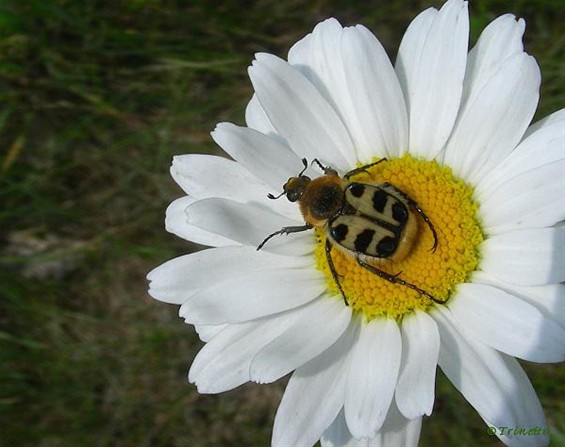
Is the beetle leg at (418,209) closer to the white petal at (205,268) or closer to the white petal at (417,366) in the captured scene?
the white petal at (417,366)

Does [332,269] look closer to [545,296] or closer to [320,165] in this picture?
[320,165]

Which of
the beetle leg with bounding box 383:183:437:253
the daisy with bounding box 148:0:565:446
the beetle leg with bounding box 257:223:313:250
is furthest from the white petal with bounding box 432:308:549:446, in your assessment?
the beetle leg with bounding box 257:223:313:250

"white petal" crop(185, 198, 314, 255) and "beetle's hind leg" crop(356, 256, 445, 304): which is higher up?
"white petal" crop(185, 198, 314, 255)

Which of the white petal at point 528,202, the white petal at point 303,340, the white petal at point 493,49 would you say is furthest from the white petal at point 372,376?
the white petal at point 493,49

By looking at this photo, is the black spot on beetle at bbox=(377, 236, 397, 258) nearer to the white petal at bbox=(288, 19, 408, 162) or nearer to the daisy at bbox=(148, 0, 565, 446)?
the daisy at bbox=(148, 0, 565, 446)

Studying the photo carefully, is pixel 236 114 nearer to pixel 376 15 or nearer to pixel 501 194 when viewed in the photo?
pixel 376 15

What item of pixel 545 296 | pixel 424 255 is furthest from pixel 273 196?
pixel 545 296
